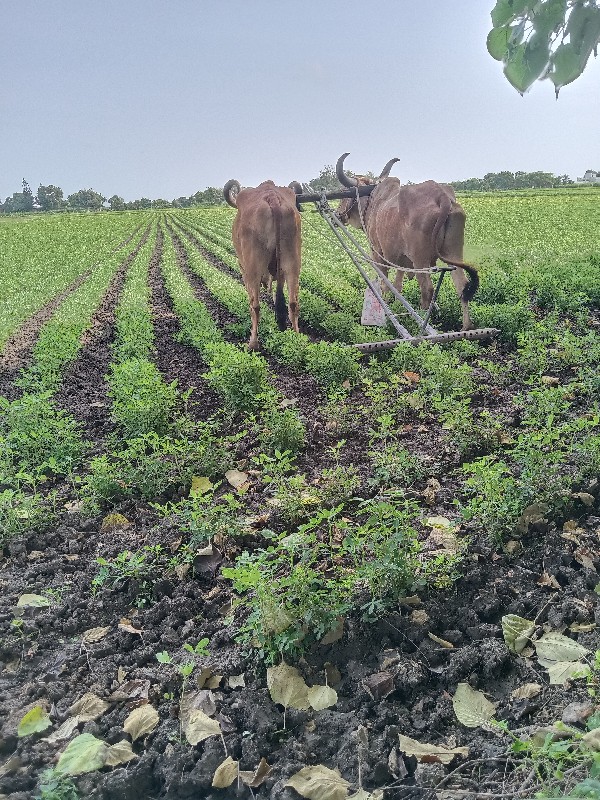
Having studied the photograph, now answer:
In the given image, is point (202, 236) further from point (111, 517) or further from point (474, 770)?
point (474, 770)

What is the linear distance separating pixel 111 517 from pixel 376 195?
7499mm

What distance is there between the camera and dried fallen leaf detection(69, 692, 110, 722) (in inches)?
106

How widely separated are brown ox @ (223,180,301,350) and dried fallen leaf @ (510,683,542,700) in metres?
A: 7.01

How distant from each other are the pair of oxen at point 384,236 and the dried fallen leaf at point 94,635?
618cm

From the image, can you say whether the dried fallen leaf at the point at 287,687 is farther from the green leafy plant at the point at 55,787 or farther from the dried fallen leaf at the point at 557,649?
the dried fallen leaf at the point at 557,649

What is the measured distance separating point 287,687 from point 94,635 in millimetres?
1106

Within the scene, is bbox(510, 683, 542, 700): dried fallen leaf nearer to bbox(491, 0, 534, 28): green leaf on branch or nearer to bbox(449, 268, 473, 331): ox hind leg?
bbox(491, 0, 534, 28): green leaf on branch

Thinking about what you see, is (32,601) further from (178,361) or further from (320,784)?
(178,361)

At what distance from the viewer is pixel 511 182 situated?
55.7m

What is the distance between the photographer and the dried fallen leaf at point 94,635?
3.23 meters

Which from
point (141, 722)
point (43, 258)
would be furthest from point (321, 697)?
point (43, 258)

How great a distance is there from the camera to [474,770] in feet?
7.32

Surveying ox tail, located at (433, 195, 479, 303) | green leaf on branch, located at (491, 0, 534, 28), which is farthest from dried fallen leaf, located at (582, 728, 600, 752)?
ox tail, located at (433, 195, 479, 303)

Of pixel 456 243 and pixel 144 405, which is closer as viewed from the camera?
pixel 144 405
